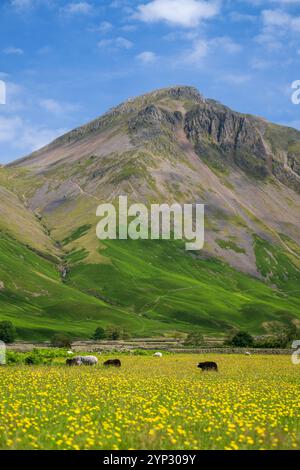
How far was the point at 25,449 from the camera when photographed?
49.6ft

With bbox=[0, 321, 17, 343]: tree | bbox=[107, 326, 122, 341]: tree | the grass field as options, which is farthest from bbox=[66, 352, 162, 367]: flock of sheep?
bbox=[107, 326, 122, 341]: tree

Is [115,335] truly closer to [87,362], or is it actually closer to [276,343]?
[276,343]

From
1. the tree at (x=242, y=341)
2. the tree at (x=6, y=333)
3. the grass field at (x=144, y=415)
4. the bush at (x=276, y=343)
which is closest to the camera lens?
the grass field at (x=144, y=415)

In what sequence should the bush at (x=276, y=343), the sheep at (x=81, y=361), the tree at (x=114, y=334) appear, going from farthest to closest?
the tree at (x=114, y=334) < the bush at (x=276, y=343) < the sheep at (x=81, y=361)

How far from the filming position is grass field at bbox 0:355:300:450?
16.2 metres

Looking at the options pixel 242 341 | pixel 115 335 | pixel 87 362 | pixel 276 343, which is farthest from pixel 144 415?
pixel 115 335

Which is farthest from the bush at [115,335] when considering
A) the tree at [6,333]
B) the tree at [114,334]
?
the tree at [6,333]

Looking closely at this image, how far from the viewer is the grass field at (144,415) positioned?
16203 mm

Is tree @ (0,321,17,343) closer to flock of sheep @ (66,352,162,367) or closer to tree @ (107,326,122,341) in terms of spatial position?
tree @ (107,326,122,341)

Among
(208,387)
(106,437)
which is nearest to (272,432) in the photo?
(106,437)

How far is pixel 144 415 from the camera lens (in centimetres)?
2116

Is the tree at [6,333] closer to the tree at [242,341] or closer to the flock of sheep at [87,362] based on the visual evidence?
the tree at [242,341]

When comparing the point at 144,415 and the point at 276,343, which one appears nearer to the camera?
the point at 144,415
